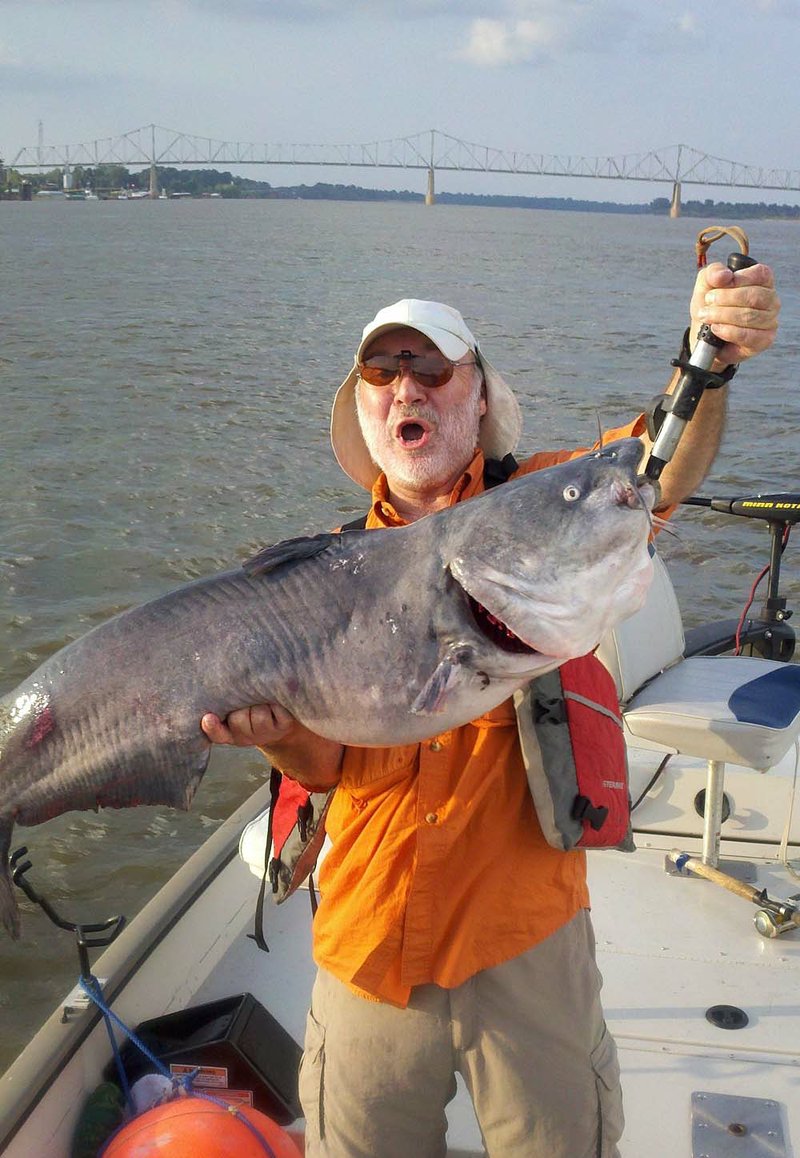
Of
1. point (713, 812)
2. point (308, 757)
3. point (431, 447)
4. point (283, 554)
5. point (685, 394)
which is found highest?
point (685, 394)

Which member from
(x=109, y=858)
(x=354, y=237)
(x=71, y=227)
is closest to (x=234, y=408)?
(x=109, y=858)

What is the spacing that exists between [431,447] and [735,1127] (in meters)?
2.36

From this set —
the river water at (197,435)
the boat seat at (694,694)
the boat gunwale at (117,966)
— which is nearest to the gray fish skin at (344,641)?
the boat gunwale at (117,966)

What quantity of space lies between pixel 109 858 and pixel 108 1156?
4.07 meters

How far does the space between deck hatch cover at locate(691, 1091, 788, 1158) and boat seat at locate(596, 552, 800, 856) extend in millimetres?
1236

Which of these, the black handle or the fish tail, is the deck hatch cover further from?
the black handle

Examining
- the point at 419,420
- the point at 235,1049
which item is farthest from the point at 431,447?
the point at 235,1049

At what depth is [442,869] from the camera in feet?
8.71

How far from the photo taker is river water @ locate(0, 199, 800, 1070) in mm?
7230

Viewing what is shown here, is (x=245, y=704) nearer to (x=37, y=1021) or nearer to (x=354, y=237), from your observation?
(x=37, y=1021)

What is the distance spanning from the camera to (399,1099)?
2.69 meters

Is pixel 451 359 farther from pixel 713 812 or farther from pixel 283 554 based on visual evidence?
pixel 713 812

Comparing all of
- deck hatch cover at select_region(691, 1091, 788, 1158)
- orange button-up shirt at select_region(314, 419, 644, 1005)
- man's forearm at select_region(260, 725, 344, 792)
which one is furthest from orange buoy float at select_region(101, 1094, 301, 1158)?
deck hatch cover at select_region(691, 1091, 788, 1158)

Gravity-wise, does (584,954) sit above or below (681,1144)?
above
